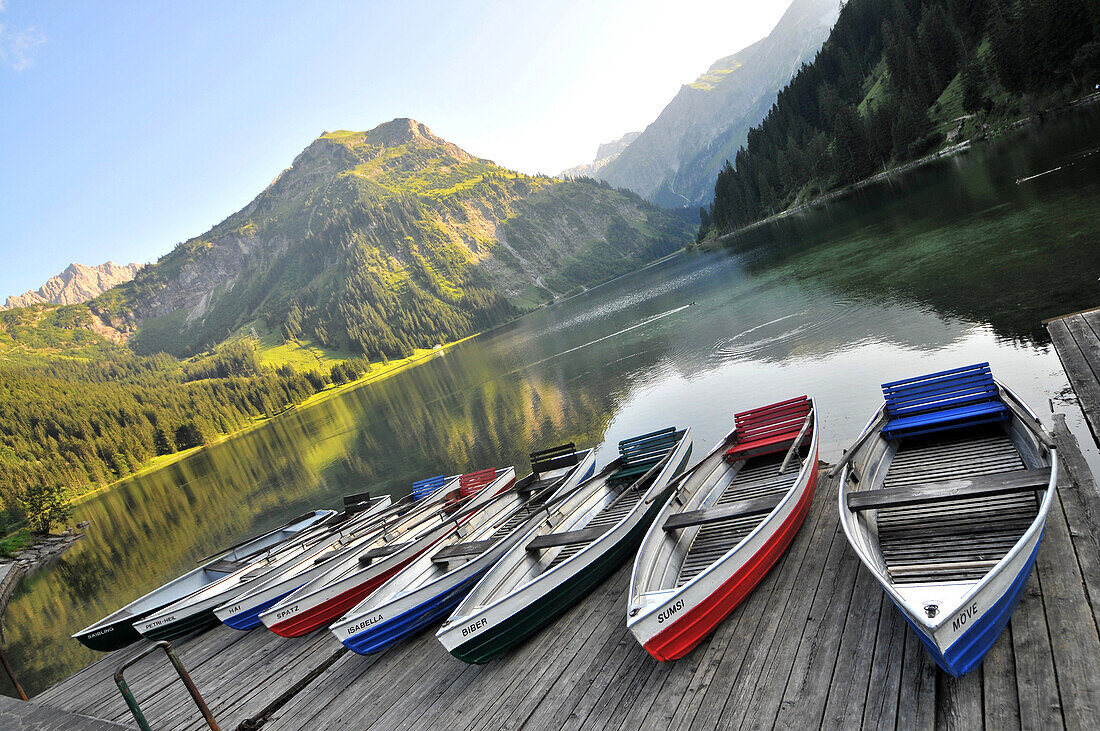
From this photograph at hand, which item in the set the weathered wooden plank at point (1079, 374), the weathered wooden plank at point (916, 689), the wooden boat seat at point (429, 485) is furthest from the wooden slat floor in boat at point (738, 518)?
the wooden boat seat at point (429, 485)

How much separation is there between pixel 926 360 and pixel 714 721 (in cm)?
2068

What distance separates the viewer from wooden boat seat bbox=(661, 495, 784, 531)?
9.74m

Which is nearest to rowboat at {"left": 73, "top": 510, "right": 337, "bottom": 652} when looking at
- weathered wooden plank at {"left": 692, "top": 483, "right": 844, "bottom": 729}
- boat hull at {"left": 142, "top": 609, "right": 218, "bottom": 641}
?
boat hull at {"left": 142, "top": 609, "right": 218, "bottom": 641}

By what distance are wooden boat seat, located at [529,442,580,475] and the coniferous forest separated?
267ft

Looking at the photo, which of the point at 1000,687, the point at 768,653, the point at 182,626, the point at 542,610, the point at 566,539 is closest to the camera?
the point at 1000,687

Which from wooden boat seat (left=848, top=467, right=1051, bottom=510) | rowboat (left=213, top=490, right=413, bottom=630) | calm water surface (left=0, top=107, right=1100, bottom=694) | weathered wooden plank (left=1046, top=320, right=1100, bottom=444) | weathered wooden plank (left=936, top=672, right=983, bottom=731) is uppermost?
wooden boat seat (left=848, top=467, right=1051, bottom=510)

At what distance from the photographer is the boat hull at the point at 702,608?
25.3 ft

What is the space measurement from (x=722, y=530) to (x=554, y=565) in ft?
11.8

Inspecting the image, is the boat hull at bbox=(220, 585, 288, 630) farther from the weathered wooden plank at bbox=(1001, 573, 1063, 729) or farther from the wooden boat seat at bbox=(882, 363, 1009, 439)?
the wooden boat seat at bbox=(882, 363, 1009, 439)

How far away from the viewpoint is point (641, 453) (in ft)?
55.4

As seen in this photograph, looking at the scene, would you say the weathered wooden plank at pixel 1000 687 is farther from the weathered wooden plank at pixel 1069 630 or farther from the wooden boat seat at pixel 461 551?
the wooden boat seat at pixel 461 551

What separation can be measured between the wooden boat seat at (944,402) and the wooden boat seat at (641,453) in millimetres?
6235

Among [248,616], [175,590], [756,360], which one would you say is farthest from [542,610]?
[756,360]

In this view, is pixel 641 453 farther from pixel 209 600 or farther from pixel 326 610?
pixel 209 600
